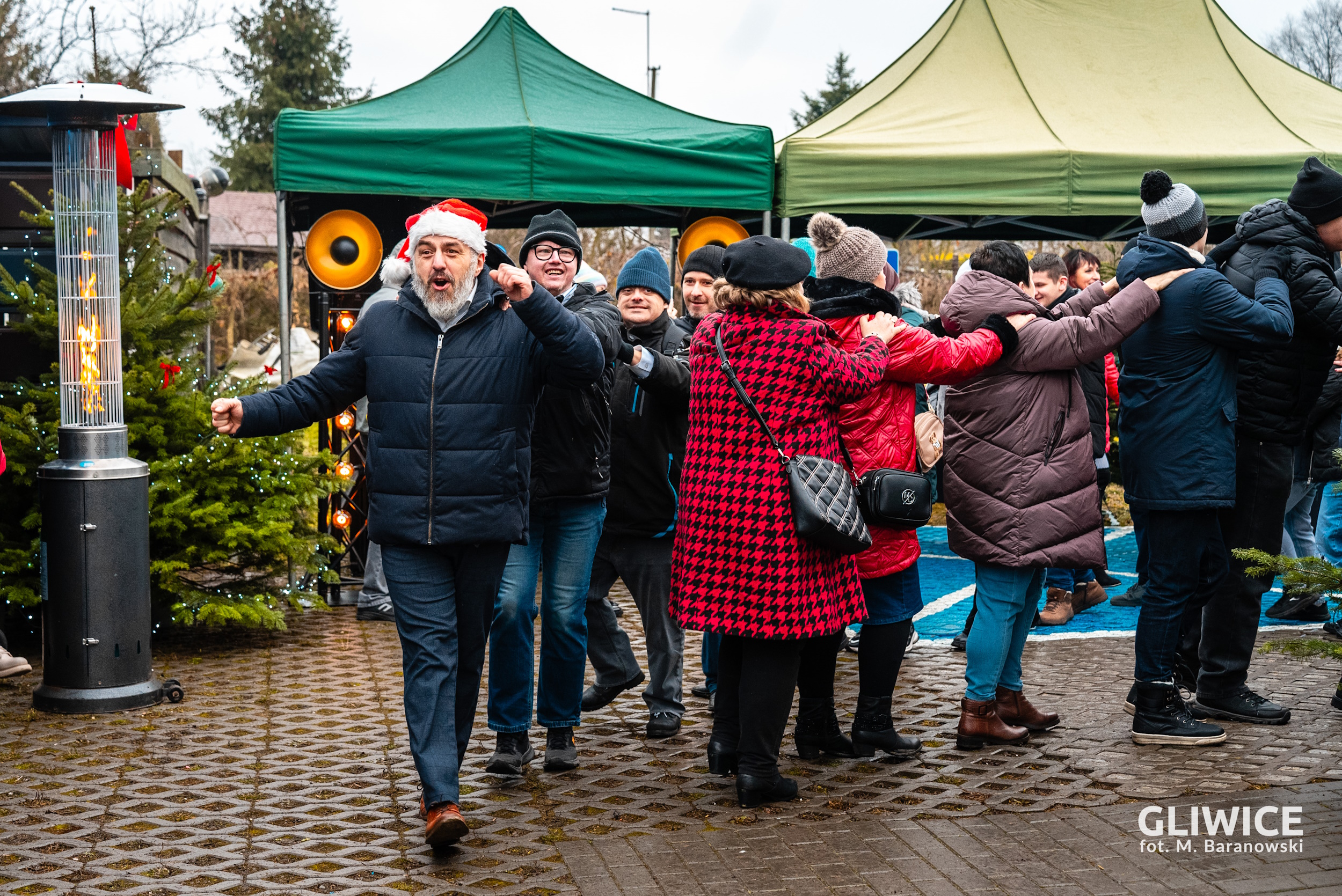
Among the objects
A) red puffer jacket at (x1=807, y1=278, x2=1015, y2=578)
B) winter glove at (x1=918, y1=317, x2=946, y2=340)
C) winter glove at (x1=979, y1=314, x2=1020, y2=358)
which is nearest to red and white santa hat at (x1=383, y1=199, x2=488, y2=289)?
red puffer jacket at (x1=807, y1=278, x2=1015, y2=578)

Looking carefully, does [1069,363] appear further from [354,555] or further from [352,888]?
[354,555]

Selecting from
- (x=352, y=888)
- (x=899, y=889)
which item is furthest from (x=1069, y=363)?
(x=352, y=888)

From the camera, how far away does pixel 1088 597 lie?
809cm

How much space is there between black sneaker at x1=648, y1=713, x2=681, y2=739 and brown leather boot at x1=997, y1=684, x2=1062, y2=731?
1.31 metres

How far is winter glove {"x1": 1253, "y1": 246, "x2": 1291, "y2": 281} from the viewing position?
17.5 feet

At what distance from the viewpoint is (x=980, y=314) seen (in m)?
4.99

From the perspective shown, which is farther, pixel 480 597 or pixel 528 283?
pixel 480 597

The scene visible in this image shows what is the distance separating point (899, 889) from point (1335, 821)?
60.8 inches

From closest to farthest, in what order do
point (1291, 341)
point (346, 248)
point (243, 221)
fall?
point (1291, 341), point (346, 248), point (243, 221)

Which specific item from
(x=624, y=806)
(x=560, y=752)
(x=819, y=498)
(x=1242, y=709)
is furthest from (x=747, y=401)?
(x=1242, y=709)

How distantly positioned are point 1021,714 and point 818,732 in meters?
0.92

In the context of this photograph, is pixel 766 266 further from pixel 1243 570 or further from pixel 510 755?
pixel 1243 570

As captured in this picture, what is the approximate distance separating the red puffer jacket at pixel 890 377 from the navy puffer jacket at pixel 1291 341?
1.23m

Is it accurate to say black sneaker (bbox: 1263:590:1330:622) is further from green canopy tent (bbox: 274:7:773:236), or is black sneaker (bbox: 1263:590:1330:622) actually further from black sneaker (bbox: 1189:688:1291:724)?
green canopy tent (bbox: 274:7:773:236)
